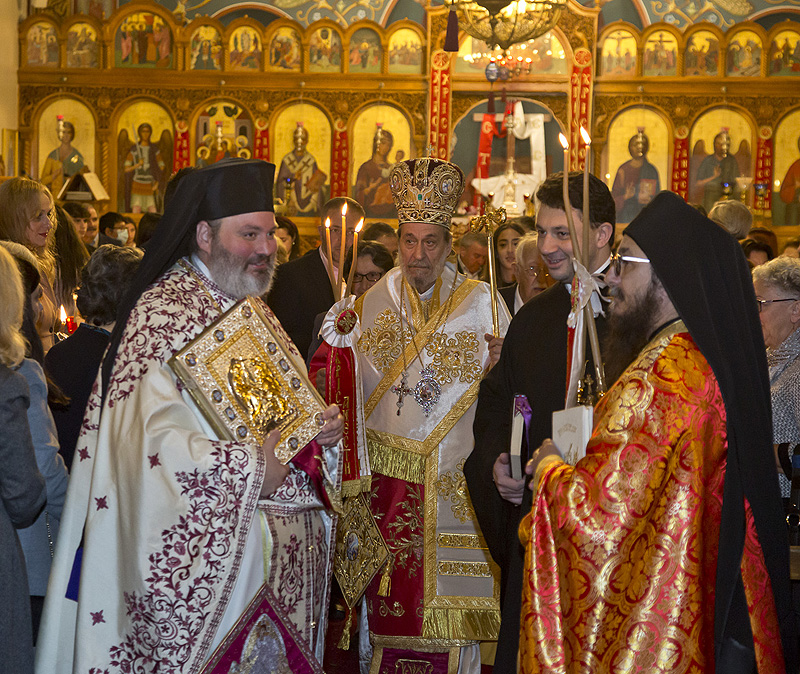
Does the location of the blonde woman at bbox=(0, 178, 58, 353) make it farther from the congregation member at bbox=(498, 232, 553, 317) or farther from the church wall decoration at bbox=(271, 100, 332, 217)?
the church wall decoration at bbox=(271, 100, 332, 217)

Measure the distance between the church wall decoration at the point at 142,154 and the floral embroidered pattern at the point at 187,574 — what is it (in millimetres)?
10537

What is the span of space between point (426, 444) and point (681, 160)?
30.5ft

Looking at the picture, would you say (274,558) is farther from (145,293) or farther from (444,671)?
(444,671)

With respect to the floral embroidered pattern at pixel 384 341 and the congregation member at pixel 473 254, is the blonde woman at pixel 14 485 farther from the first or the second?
the congregation member at pixel 473 254

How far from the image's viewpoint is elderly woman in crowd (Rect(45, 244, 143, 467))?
11.5 ft

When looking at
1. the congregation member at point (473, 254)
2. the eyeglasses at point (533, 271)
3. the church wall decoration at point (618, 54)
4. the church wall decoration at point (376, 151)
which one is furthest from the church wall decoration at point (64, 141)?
the eyeglasses at point (533, 271)

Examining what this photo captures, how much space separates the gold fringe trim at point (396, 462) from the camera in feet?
14.5

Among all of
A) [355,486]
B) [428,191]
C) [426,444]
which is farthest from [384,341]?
[355,486]

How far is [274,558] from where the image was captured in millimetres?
2846

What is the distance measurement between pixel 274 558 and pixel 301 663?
34 cm

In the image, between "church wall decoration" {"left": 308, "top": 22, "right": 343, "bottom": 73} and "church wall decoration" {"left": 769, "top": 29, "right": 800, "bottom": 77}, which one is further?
"church wall decoration" {"left": 308, "top": 22, "right": 343, "bottom": 73}

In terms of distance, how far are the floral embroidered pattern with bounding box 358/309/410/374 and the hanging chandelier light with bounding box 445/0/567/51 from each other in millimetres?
6188

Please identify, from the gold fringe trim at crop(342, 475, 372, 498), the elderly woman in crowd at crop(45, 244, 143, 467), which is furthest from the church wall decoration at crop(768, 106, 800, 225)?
the elderly woman in crowd at crop(45, 244, 143, 467)

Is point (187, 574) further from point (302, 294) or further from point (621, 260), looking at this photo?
point (302, 294)
